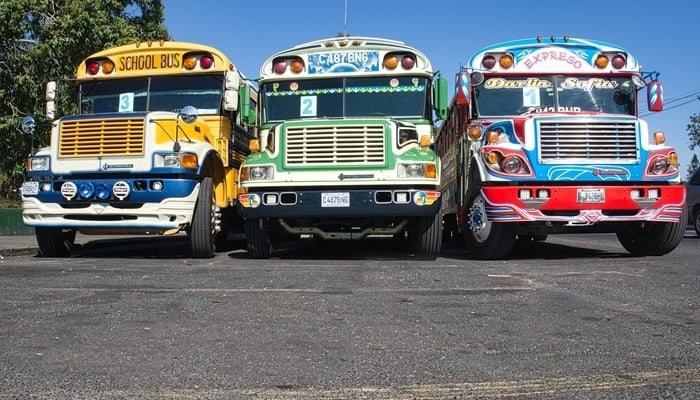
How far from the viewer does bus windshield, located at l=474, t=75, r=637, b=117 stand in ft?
31.5

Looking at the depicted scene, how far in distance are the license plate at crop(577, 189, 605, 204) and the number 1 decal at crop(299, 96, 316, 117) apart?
11.9 feet

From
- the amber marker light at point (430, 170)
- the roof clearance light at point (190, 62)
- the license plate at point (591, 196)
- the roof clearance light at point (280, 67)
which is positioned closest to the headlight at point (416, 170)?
the amber marker light at point (430, 170)

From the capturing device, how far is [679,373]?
3.18 metres

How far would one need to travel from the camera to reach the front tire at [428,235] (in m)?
8.57

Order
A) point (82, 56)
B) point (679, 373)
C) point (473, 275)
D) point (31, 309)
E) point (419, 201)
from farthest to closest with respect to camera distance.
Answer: point (82, 56) → point (419, 201) → point (473, 275) → point (31, 309) → point (679, 373)

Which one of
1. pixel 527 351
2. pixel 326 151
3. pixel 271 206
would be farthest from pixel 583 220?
pixel 527 351

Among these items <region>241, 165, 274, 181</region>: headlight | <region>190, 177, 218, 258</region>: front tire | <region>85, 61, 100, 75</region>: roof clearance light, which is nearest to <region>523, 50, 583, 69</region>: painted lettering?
<region>241, 165, 274, 181</region>: headlight

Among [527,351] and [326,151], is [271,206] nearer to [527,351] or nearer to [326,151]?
[326,151]

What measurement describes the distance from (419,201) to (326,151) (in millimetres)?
1324

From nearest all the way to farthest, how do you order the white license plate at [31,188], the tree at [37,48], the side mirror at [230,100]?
the white license plate at [31,188]
the side mirror at [230,100]
the tree at [37,48]

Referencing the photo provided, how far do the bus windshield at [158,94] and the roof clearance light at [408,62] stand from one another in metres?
2.82

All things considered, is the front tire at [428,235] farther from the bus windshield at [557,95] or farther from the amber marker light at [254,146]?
the amber marker light at [254,146]

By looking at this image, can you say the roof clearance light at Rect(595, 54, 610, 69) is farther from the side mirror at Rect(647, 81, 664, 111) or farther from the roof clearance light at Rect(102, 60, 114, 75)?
the roof clearance light at Rect(102, 60, 114, 75)

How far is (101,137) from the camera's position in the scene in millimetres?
8609
